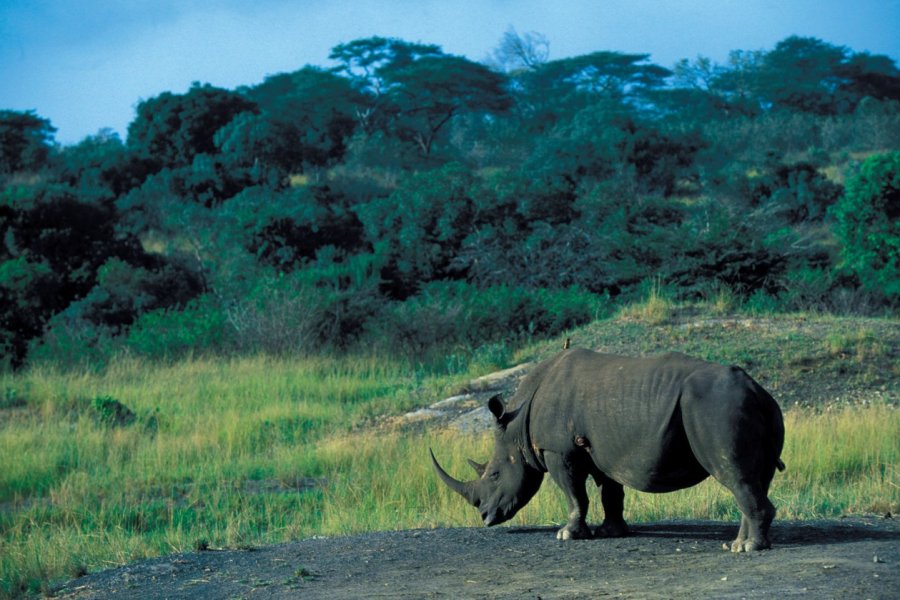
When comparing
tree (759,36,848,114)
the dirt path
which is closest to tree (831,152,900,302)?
the dirt path

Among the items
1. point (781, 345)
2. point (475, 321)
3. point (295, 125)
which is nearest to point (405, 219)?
point (475, 321)

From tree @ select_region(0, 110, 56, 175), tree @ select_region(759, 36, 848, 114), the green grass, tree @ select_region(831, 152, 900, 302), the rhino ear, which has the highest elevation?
tree @ select_region(759, 36, 848, 114)

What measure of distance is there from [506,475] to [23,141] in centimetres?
3915

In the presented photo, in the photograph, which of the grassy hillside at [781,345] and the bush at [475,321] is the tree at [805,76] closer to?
the bush at [475,321]

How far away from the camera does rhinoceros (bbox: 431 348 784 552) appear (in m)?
5.61

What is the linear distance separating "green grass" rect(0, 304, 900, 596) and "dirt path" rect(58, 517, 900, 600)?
0.75 metres

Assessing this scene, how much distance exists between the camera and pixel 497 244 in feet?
81.4

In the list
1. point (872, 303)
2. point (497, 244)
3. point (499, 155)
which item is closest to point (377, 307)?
point (497, 244)

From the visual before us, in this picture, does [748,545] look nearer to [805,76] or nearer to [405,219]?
[405,219]

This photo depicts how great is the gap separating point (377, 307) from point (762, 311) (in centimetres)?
682

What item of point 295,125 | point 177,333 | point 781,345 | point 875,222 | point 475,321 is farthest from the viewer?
point 295,125

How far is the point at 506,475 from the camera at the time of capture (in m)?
6.79

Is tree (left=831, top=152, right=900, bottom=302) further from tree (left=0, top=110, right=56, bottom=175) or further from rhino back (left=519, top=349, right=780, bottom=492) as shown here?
tree (left=0, top=110, right=56, bottom=175)

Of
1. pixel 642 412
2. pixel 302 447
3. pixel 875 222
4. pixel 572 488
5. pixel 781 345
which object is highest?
pixel 875 222
